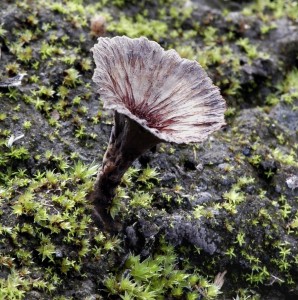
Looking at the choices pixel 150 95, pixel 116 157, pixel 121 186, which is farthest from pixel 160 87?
pixel 121 186

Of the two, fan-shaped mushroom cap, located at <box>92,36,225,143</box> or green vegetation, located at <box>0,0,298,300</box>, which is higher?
fan-shaped mushroom cap, located at <box>92,36,225,143</box>

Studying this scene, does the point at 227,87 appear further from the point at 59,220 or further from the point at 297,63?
the point at 59,220

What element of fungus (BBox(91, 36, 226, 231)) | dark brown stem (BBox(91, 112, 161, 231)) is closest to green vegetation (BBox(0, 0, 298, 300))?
dark brown stem (BBox(91, 112, 161, 231))

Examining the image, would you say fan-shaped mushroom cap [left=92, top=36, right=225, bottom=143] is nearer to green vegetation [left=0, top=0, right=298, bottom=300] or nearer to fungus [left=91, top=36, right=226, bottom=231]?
fungus [left=91, top=36, right=226, bottom=231]

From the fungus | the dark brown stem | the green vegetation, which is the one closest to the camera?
the dark brown stem

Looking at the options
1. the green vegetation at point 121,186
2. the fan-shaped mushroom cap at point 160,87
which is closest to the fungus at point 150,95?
the fan-shaped mushroom cap at point 160,87

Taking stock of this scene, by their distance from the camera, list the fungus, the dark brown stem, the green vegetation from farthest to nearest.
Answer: the green vegetation
the fungus
the dark brown stem

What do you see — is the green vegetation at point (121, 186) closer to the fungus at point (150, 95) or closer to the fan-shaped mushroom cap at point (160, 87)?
the fungus at point (150, 95)

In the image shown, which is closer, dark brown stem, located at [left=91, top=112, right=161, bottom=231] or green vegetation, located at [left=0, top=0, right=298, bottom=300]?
dark brown stem, located at [left=91, top=112, right=161, bottom=231]
